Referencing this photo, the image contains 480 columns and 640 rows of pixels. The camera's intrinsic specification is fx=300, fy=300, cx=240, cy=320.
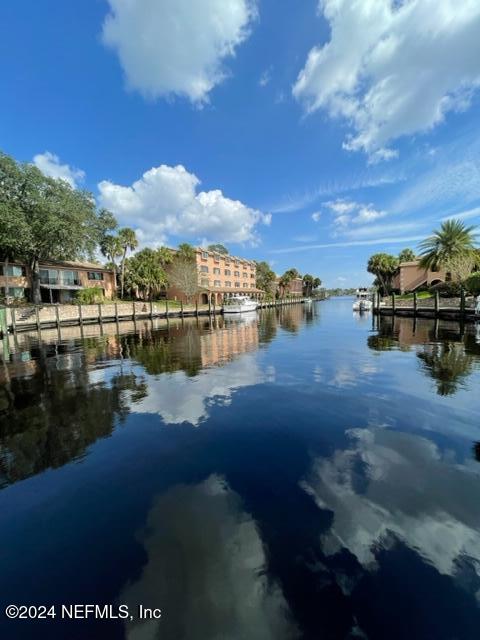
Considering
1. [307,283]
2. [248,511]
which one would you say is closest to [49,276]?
[248,511]

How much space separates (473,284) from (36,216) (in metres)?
49.4

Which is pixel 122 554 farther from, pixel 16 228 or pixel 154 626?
pixel 16 228

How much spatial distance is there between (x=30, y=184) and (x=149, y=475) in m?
41.2

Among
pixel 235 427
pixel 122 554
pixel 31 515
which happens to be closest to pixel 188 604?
pixel 122 554

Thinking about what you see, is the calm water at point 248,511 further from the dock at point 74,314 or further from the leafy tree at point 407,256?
the leafy tree at point 407,256

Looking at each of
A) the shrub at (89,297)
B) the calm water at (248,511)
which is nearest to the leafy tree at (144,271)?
the shrub at (89,297)

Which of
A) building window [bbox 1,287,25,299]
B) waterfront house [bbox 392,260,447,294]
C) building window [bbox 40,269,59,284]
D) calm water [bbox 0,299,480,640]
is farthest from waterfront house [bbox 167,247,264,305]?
calm water [bbox 0,299,480,640]

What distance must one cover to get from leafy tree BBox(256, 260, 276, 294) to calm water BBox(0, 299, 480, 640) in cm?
9510

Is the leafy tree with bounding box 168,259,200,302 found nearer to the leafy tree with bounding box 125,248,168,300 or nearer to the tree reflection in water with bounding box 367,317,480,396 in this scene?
the leafy tree with bounding box 125,248,168,300

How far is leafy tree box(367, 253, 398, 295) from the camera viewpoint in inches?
2975

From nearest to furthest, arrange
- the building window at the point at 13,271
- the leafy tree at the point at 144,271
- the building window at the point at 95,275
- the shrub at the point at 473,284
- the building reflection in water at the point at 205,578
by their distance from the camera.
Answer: the building reflection in water at the point at 205,578 < the shrub at the point at 473,284 < the building window at the point at 13,271 < the building window at the point at 95,275 < the leafy tree at the point at 144,271

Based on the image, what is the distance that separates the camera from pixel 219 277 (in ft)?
241

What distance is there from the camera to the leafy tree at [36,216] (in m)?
32.5

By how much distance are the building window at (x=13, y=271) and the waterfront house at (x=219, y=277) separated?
27.8 m
